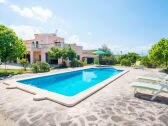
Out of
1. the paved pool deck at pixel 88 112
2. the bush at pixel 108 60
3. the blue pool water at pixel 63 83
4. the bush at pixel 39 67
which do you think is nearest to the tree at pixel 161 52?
the blue pool water at pixel 63 83

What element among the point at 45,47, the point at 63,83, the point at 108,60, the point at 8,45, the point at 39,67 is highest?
the point at 45,47

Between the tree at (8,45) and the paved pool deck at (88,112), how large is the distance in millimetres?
8933

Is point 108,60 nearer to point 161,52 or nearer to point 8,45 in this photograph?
point 161,52

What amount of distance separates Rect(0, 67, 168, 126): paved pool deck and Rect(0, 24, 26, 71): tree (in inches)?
352

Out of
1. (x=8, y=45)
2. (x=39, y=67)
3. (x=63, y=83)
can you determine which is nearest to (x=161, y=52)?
(x=63, y=83)

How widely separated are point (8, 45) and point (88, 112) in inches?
497

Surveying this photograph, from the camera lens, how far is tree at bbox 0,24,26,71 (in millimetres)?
13219

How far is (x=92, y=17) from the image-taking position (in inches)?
812

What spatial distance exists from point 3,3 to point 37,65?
716 centimetres

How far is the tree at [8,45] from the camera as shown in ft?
43.4

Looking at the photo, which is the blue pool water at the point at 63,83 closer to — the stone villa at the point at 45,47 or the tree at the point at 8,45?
the tree at the point at 8,45

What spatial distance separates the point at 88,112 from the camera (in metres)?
4.76

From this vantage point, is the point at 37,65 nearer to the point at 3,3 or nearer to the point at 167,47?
the point at 3,3

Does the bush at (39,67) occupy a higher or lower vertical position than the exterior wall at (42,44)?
lower
